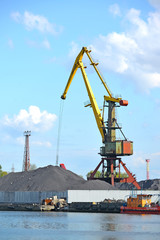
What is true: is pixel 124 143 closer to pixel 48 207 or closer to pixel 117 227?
pixel 48 207

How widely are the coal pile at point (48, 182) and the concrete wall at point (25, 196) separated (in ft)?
10.6

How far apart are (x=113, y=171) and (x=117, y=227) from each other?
178 ft

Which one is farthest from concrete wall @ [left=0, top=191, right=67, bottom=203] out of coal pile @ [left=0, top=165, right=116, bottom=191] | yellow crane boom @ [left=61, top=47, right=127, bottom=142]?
yellow crane boom @ [left=61, top=47, right=127, bottom=142]

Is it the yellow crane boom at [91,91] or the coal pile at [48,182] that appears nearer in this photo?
the coal pile at [48,182]

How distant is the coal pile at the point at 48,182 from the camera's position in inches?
4511

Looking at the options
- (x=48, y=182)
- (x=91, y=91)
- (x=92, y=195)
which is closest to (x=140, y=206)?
(x=92, y=195)

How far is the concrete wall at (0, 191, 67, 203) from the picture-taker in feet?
361

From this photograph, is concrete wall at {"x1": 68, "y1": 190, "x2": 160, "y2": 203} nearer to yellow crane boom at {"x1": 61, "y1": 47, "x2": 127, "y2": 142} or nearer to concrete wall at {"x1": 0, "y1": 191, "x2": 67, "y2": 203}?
concrete wall at {"x1": 0, "y1": 191, "x2": 67, "y2": 203}

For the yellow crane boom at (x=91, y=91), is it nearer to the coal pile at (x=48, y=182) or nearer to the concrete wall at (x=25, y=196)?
the coal pile at (x=48, y=182)

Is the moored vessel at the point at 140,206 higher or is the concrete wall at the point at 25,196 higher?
the concrete wall at the point at 25,196

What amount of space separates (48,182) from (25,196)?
666 centimetres

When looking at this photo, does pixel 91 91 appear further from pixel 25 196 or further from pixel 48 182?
pixel 25 196

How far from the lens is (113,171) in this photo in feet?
399

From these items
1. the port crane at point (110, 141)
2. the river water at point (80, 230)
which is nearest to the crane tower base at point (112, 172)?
the port crane at point (110, 141)
